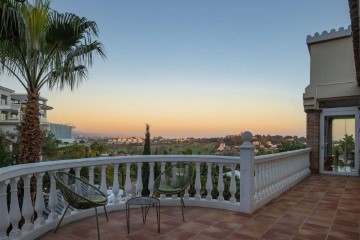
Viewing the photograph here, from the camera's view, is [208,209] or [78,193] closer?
[78,193]

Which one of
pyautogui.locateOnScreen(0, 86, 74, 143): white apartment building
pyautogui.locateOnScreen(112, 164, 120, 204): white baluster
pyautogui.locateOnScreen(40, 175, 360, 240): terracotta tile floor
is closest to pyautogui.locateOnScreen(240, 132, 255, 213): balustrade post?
pyautogui.locateOnScreen(40, 175, 360, 240): terracotta tile floor

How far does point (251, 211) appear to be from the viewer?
4.00 metres

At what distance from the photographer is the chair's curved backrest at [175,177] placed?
12.9ft

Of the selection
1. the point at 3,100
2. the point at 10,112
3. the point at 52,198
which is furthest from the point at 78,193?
the point at 3,100

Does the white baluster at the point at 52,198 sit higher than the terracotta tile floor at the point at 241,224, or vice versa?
the white baluster at the point at 52,198

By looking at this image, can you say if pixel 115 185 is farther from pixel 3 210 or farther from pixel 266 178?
pixel 266 178

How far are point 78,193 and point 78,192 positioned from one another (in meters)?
0.09

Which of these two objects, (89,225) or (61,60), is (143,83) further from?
(89,225)

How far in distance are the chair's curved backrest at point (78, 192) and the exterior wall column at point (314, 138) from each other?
827 cm

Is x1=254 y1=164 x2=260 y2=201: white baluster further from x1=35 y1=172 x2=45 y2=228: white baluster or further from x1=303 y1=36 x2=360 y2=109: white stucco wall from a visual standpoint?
x1=303 y1=36 x2=360 y2=109: white stucco wall

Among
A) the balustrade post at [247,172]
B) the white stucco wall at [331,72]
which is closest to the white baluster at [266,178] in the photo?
the balustrade post at [247,172]

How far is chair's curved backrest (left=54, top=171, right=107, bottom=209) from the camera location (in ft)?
8.98

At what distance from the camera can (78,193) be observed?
312 cm

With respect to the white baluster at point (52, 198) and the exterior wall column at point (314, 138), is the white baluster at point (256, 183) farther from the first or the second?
the exterior wall column at point (314, 138)
